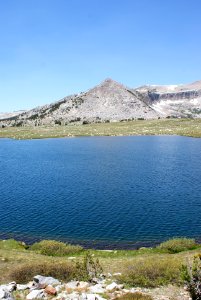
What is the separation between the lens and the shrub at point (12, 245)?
3872 centimetres

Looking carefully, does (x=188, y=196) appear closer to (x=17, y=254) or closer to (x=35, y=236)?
(x=35, y=236)

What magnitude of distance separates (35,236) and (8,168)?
5526 cm

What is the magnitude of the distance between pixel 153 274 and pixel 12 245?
19.3 meters

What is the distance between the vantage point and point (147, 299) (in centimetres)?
2086

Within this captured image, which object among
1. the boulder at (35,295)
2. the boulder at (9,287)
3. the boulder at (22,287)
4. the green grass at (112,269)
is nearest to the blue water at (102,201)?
the green grass at (112,269)

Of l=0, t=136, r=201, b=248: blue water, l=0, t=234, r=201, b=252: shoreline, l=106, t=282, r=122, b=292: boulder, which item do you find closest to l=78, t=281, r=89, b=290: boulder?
l=106, t=282, r=122, b=292: boulder

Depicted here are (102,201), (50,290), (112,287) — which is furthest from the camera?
(102,201)

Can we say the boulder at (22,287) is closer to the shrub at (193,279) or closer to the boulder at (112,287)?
the boulder at (112,287)

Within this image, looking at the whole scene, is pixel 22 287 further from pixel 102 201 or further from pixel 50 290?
pixel 102 201

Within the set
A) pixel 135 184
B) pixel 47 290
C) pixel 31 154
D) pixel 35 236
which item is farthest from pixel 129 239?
pixel 31 154

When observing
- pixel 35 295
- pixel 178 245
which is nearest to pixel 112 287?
pixel 35 295

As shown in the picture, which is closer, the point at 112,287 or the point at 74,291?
the point at 74,291

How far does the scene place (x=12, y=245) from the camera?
39.3 m

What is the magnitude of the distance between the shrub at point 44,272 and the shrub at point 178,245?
43.1 feet
